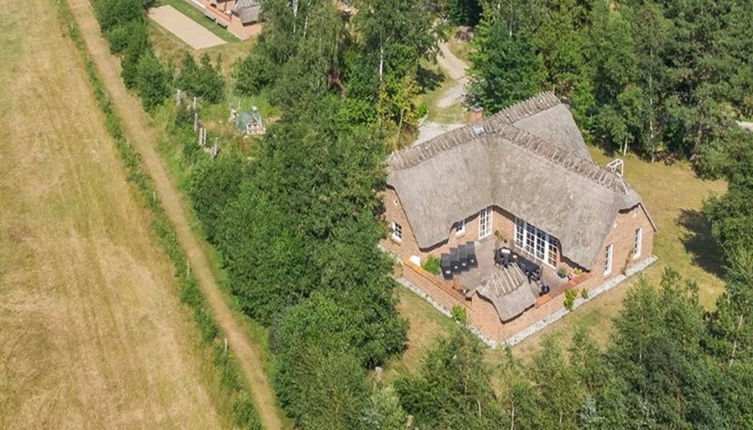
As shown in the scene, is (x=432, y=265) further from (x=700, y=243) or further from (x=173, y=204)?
(x=173, y=204)

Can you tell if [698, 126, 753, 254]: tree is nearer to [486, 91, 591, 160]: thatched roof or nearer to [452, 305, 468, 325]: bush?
[486, 91, 591, 160]: thatched roof

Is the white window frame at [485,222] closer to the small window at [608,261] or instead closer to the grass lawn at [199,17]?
the small window at [608,261]

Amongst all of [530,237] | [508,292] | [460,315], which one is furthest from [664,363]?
[530,237]

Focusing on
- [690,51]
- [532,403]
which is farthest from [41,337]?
[690,51]

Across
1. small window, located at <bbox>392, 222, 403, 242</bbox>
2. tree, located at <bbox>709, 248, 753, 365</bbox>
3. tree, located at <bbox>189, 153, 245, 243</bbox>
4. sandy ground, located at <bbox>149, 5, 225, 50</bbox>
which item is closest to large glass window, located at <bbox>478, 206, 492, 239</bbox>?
small window, located at <bbox>392, 222, 403, 242</bbox>

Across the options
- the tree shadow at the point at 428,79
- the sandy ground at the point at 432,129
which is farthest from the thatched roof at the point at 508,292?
the tree shadow at the point at 428,79

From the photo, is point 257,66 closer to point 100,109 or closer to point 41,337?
point 100,109
